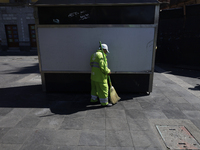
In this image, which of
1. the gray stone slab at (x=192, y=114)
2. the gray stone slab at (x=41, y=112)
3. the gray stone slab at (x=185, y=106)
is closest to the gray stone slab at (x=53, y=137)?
the gray stone slab at (x=41, y=112)

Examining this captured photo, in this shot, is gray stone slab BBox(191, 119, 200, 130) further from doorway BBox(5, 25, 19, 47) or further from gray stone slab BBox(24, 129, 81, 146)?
doorway BBox(5, 25, 19, 47)

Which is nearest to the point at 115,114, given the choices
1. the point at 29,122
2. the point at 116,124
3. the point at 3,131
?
the point at 116,124

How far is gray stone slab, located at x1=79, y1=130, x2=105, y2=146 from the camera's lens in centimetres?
289

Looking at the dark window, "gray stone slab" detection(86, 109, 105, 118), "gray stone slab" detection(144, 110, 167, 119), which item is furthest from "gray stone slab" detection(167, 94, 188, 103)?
the dark window

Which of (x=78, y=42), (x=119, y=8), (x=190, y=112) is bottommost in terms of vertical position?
(x=190, y=112)

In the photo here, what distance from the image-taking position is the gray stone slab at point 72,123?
3.41 m

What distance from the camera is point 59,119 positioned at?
3750 mm

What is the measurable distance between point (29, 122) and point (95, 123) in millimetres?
1634

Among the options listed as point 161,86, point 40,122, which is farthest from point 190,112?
point 40,122

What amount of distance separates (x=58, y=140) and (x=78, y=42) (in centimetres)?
321

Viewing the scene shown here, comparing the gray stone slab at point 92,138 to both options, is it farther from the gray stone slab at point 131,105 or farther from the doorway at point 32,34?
the doorway at point 32,34

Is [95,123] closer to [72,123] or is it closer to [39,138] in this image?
[72,123]

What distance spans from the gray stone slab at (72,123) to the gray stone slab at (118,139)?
0.69m

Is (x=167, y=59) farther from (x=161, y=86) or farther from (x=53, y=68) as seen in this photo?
(x=53, y=68)
